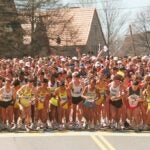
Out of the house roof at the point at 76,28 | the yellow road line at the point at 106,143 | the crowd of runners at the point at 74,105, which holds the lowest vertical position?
the yellow road line at the point at 106,143

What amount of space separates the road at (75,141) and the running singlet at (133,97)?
1116 millimetres

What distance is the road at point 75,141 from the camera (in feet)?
43.3

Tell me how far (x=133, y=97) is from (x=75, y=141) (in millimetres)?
2917

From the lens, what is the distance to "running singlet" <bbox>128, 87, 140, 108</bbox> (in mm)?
16062

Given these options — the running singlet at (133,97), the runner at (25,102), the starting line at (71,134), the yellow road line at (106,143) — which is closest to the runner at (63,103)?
the starting line at (71,134)

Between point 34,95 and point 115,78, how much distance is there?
8.34ft

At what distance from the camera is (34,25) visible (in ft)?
162

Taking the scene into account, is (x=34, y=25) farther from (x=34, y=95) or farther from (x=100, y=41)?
(x=34, y=95)

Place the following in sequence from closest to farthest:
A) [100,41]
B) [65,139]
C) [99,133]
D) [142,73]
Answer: [65,139]
[99,133]
[142,73]
[100,41]

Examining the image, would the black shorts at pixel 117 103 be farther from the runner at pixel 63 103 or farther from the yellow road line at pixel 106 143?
the yellow road line at pixel 106 143

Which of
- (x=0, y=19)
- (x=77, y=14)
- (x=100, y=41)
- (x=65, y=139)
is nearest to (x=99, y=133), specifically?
(x=65, y=139)

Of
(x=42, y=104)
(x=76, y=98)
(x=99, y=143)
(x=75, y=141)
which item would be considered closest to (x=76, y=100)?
(x=76, y=98)

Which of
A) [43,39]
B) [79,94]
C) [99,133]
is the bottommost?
[99,133]

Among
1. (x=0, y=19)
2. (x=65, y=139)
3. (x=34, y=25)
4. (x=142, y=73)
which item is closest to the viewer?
(x=65, y=139)
